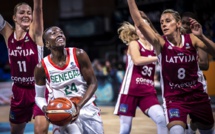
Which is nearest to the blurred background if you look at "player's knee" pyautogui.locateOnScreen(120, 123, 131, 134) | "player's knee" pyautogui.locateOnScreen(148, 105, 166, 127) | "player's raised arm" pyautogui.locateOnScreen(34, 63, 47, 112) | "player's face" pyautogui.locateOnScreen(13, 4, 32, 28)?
"player's knee" pyautogui.locateOnScreen(120, 123, 131, 134)

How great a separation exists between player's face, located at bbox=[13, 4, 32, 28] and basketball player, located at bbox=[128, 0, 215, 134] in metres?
1.59

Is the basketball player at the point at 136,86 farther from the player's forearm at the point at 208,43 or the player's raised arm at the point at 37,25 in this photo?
the player's raised arm at the point at 37,25

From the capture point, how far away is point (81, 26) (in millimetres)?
24641

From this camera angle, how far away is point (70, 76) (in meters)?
5.00

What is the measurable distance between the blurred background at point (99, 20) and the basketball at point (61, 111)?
1154 cm

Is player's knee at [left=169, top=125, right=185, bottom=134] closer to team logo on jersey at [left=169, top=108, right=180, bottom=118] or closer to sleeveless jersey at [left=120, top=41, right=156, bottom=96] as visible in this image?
team logo on jersey at [left=169, top=108, right=180, bottom=118]

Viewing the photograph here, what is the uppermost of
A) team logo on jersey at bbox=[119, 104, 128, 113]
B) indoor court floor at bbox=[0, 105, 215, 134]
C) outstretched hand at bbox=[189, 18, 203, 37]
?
outstretched hand at bbox=[189, 18, 203, 37]

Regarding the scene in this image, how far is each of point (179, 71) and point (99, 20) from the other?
18902 mm

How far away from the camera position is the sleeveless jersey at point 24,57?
604 centimetres

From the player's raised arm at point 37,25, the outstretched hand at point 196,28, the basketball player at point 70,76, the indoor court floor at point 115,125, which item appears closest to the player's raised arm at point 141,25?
the outstretched hand at point 196,28

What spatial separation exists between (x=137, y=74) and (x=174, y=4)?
1365 cm

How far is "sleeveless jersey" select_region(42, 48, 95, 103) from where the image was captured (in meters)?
5.00

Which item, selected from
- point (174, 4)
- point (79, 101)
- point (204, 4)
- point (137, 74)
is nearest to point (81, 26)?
point (174, 4)

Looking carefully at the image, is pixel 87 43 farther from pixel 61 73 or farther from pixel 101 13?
pixel 61 73
